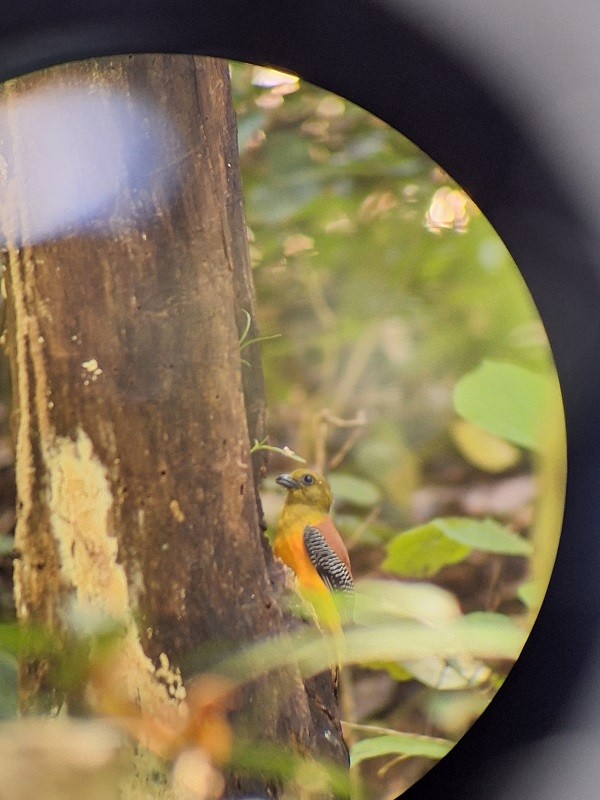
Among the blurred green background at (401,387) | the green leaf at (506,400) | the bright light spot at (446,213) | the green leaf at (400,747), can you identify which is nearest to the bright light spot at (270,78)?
the blurred green background at (401,387)

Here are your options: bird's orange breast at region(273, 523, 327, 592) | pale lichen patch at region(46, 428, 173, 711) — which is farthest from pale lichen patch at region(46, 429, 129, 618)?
bird's orange breast at region(273, 523, 327, 592)

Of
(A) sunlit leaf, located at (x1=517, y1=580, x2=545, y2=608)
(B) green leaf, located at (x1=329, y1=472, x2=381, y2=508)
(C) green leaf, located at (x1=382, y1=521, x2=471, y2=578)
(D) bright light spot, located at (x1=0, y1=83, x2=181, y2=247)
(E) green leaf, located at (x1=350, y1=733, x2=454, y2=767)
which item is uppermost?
(D) bright light spot, located at (x1=0, y1=83, x2=181, y2=247)

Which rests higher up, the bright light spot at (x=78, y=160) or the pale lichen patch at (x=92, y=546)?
the bright light spot at (x=78, y=160)

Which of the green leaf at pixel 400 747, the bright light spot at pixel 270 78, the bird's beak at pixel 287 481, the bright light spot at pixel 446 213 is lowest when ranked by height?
the green leaf at pixel 400 747

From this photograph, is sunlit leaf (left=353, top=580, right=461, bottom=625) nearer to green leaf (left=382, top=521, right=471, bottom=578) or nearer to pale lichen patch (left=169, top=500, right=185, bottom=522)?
green leaf (left=382, top=521, right=471, bottom=578)

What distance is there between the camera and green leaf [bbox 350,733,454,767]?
1.93 ft

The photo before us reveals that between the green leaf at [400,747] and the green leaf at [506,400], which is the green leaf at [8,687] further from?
the green leaf at [506,400]

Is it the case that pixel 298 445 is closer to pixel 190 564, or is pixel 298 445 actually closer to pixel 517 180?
pixel 190 564

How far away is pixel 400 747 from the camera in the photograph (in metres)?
0.59

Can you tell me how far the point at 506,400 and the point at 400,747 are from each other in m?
0.30

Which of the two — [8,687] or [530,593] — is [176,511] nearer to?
[8,687]

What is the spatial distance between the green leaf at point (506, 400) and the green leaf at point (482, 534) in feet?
0.24

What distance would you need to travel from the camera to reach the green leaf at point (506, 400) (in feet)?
1.96

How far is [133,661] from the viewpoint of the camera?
57 cm
